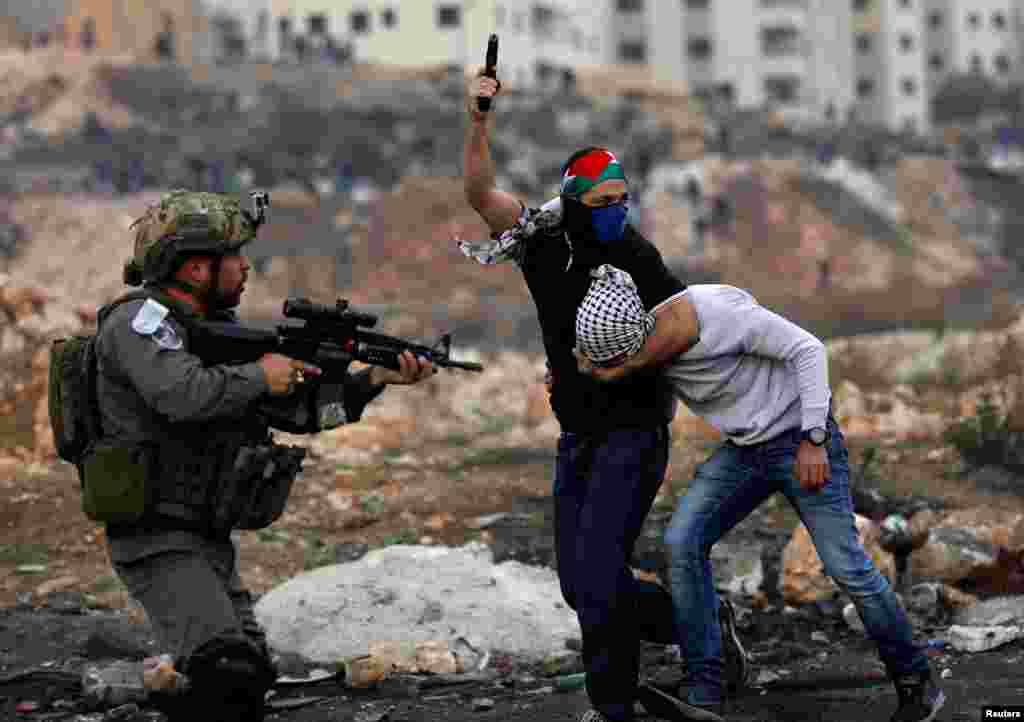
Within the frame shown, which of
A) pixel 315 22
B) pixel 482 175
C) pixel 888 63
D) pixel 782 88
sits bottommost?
pixel 482 175

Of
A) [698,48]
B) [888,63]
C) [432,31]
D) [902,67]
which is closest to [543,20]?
[432,31]

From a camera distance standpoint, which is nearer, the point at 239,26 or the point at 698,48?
the point at 239,26

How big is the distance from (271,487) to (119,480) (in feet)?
1.30

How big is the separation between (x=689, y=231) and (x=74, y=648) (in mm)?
28015

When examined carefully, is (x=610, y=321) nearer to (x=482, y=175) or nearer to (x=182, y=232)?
(x=482, y=175)

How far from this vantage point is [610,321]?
4.48 m

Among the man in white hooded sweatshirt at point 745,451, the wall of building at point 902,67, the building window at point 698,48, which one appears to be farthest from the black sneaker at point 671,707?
the wall of building at point 902,67

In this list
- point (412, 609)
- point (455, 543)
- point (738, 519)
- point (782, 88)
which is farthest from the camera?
point (782, 88)

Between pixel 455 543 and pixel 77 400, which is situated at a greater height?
pixel 77 400

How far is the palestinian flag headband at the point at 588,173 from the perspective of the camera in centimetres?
469

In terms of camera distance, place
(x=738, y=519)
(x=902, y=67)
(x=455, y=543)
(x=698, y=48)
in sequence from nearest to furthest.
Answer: (x=738, y=519) < (x=455, y=543) < (x=698, y=48) < (x=902, y=67)

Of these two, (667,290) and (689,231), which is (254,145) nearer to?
(689,231)

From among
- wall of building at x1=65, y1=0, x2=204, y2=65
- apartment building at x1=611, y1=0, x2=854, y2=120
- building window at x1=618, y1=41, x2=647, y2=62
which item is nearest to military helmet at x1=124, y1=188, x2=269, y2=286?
wall of building at x1=65, y1=0, x2=204, y2=65

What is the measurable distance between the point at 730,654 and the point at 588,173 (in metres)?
1.60
